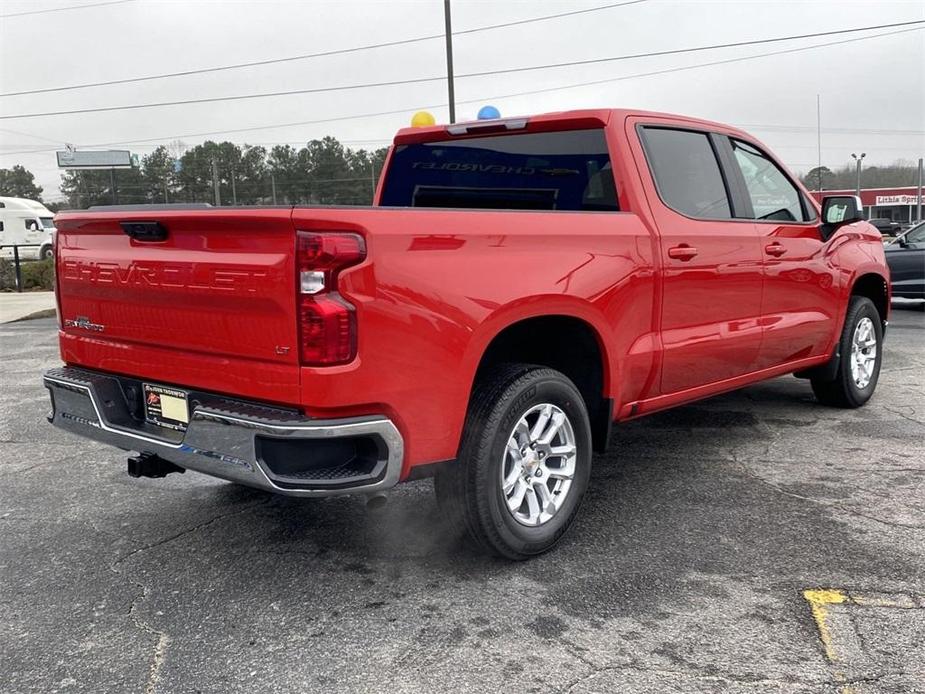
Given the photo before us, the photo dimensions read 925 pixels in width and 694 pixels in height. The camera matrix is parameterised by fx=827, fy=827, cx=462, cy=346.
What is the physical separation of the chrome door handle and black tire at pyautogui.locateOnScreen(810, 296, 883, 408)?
2218mm

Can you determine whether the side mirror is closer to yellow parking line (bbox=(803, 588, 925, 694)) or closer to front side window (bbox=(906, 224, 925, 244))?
yellow parking line (bbox=(803, 588, 925, 694))

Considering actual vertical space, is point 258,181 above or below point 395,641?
above

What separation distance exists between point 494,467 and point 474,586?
0.47m

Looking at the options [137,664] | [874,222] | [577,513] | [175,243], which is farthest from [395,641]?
[874,222]

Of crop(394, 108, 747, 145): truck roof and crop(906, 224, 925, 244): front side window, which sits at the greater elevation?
crop(394, 108, 747, 145): truck roof

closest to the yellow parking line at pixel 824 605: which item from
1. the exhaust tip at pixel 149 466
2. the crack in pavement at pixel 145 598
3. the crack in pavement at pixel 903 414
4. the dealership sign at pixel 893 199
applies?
the crack in pavement at pixel 145 598

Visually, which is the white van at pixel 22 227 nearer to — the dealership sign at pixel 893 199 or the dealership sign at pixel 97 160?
the dealership sign at pixel 97 160

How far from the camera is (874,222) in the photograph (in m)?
6.11

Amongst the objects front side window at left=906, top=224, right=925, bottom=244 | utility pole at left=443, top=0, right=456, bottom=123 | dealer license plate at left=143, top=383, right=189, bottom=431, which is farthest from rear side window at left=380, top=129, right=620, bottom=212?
utility pole at left=443, top=0, right=456, bottom=123

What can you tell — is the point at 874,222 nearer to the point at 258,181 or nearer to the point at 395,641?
the point at 395,641

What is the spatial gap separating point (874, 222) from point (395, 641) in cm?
504

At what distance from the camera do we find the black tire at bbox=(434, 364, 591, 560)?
3133 millimetres

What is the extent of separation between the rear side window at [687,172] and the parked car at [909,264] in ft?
29.4

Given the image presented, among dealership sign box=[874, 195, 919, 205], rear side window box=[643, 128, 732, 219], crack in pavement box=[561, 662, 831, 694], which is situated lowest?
crack in pavement box=[561, 662, 831, 694]
